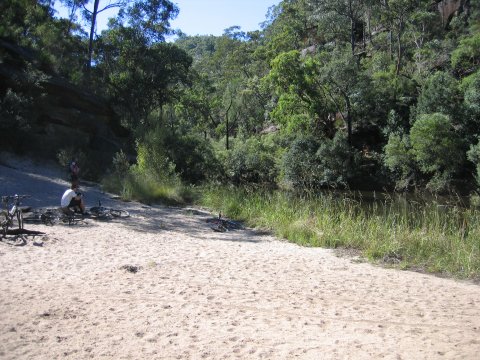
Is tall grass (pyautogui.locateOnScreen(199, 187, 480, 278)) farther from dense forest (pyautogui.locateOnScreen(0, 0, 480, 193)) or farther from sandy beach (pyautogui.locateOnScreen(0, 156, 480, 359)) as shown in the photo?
dense forest (pyautogui.locateOnScreen(0, 0, 480, 193))

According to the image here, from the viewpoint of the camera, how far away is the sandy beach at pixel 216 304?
14.4 feet

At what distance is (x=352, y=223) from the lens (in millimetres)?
10562

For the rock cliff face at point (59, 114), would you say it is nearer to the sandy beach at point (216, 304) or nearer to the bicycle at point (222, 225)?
the bicycle at point (222, 225)

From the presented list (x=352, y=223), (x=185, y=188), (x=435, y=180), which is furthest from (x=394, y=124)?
(x=352, y=223)

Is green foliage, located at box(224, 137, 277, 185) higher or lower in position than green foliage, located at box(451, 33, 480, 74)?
lower

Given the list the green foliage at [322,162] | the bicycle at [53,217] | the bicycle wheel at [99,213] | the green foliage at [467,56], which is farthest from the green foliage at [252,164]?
the bicycle at [53,217]

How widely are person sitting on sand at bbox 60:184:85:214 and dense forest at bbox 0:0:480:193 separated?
849cm

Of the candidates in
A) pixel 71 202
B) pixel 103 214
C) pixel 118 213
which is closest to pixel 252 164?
pixel 118 213

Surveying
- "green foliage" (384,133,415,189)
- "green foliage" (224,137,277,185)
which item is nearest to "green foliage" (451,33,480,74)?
"green foliage" (384,133,415,189)

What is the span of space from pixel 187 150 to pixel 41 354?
2200cm

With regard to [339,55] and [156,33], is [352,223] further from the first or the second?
[339,55]

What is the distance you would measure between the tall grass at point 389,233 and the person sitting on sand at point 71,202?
4749 mm

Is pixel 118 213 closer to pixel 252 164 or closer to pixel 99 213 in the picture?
pixel 99 213

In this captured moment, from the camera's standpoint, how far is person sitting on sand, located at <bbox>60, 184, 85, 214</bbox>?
1102 cm
